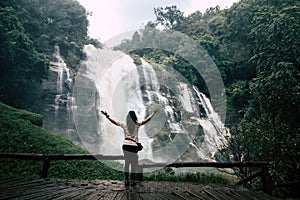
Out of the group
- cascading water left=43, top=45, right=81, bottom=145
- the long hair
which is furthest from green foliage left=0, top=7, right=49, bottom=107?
the long hair

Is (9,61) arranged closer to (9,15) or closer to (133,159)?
(9,15)

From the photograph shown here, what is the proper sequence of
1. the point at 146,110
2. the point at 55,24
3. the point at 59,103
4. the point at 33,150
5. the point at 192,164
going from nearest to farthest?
1. the point at 192,164
2. the point at 33,150
3. the point at 59,103
4. the point at 146,110
5. the point at 55,24

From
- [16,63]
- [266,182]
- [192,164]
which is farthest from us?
[16,63]

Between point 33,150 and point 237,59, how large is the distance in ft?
61.4

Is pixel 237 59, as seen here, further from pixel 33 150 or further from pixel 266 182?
pixel 266 182

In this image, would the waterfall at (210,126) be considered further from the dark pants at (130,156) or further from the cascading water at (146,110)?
the dark pants at (130,156)

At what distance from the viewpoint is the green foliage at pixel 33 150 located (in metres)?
8.98

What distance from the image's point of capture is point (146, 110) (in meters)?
19.4

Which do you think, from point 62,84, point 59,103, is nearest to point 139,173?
point 59,103

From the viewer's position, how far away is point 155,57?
2919cm

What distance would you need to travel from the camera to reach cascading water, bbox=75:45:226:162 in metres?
17.6

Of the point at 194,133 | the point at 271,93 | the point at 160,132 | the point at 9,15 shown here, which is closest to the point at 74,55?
the point at 9,15

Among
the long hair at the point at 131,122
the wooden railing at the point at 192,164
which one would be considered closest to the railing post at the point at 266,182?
the wooden railing at the point at 192,164

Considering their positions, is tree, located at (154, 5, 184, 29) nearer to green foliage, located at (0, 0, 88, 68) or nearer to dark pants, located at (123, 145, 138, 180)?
green foliage, located at (0, 0, 88, 68)
